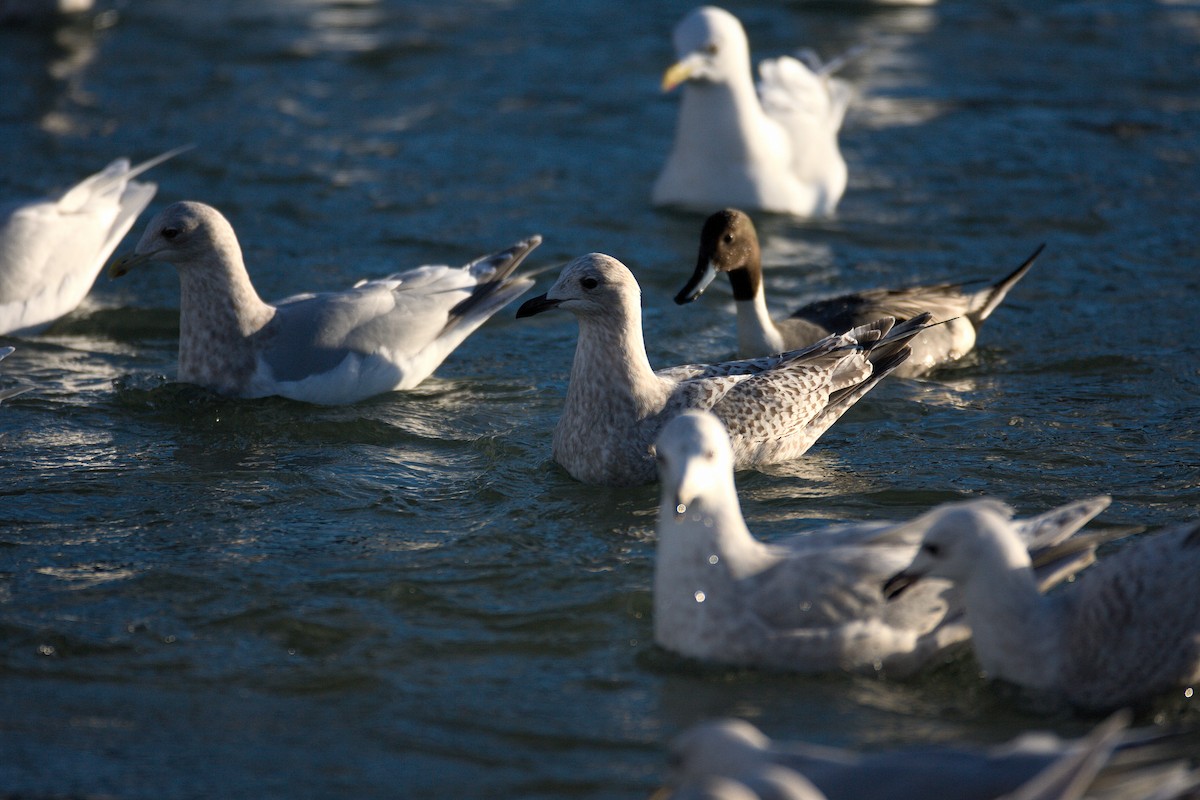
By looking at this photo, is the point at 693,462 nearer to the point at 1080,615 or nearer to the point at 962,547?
the point at 962,547

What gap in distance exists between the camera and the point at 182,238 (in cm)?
898

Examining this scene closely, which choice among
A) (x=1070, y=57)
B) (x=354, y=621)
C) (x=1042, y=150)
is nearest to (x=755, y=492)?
(x=354, y=621)

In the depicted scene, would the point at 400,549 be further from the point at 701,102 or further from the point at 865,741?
the point at 701,102

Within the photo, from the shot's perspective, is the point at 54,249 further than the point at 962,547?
Yes

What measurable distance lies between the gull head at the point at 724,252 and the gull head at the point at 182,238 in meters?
2.56

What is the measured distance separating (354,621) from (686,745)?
2075mm

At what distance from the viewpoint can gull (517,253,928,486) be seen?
7551mm

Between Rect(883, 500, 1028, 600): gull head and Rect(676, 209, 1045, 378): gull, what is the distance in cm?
368

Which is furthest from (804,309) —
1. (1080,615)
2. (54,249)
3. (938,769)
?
(938,769)

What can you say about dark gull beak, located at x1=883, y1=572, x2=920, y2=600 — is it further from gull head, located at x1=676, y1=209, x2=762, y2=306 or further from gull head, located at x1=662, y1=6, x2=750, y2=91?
gull head, located at x1=662, y1=6, x2=750, y2=91

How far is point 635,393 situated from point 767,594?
6.80 ft

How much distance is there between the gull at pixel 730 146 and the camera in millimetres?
11852

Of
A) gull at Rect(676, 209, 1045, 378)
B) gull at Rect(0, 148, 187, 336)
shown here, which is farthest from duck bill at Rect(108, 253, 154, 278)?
gull at Rect(676, 209, 1045, 378)

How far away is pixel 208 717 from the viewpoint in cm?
563
